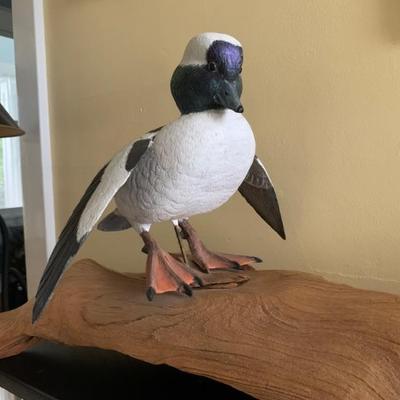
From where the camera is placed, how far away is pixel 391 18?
0.61 m

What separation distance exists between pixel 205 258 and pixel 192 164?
167 millimetres

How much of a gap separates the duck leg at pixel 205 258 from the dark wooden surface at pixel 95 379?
13cm

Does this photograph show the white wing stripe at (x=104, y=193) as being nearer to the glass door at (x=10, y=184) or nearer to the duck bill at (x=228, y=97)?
the duck bill at (x=228, y=97)

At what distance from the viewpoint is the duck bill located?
1.52ft

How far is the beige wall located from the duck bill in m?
0.25

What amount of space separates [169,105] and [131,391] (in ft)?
1.59

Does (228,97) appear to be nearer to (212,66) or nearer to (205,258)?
(212,66)

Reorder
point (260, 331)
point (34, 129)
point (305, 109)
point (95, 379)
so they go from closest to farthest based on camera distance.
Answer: point (260, 331) → point (95, 379) → point (305, 109) → point (34, 129)

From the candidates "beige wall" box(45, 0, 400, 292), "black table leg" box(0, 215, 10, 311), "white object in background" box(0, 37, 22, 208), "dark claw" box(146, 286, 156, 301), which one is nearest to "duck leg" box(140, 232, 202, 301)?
"dark claw" box(146, 286, 156, 301)

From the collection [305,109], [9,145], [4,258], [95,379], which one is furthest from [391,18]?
[9,145]

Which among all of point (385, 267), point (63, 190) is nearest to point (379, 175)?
point (385, 267)

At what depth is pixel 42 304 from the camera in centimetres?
47

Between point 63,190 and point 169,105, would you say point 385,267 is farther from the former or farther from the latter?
point 63,190

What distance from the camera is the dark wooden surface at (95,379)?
1.73 feet
